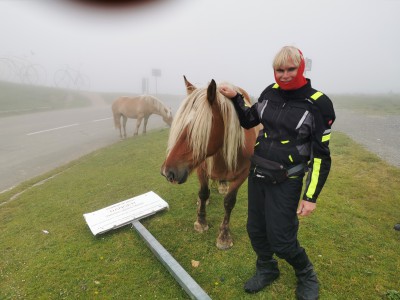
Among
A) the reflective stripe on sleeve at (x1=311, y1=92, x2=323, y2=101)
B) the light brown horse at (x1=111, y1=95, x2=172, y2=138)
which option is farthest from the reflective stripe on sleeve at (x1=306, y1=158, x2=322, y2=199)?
the light brown horse at (x1=111, y1=95, x2=172, y2=138)

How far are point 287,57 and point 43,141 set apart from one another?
1278cm

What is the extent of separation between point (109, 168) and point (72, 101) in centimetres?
2496

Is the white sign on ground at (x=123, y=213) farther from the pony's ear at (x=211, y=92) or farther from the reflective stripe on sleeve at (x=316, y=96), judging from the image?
the reflective stripe on sleeve at (x=316, y=96)

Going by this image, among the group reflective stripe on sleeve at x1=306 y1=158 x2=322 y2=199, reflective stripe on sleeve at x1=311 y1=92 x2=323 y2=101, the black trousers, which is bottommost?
the black trousers

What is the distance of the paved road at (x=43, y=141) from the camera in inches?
339

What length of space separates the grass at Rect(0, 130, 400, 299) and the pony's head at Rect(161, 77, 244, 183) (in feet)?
4.79

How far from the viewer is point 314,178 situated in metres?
2.21

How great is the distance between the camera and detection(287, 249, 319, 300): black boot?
8.94 ft

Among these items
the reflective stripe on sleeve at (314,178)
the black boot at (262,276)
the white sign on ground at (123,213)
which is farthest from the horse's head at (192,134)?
the white sign on ground at (123,213)

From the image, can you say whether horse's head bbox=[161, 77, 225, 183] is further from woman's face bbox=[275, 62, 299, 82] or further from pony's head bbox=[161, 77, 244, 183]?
woman's face bbox=[275, 62, 299, 82]

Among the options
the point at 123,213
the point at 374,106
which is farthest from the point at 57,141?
the point at 374,106

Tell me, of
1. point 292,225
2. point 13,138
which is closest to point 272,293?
point 292,225

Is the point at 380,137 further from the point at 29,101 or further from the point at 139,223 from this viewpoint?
the point at 29,101

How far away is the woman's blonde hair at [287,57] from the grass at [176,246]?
239 centimetres
